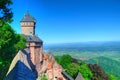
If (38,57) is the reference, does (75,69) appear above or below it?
below

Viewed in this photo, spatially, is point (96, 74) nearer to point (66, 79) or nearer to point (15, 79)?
point (66, 79)

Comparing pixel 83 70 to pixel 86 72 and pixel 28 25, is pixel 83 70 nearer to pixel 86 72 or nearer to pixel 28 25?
pixel 86 72

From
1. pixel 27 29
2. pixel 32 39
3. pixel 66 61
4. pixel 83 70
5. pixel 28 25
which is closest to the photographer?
pixel 83 70

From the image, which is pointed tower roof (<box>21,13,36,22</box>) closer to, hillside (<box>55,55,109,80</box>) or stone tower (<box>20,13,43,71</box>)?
stone tower (<box>20,13,43,71</box>)

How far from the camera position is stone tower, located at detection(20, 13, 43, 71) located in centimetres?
10518

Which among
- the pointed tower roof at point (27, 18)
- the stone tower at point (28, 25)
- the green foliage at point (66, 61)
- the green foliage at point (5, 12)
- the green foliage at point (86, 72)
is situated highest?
the pointed tower roof at point (27, 18)

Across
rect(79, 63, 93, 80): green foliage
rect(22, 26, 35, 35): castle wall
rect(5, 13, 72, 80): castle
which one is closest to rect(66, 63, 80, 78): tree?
rect(79, 63, 93, 80): green foliage

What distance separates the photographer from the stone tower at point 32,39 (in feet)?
345

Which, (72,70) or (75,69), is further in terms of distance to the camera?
(75,69)

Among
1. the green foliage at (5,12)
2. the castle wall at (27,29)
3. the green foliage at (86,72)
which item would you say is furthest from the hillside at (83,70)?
the green foliage at (5,12)

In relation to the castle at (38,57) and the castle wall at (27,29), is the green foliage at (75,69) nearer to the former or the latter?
the castle at (38,57)

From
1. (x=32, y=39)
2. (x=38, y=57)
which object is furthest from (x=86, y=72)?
(x=32, y=39)

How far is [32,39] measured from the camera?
4341 inches

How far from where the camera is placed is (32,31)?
116562 millimetres
